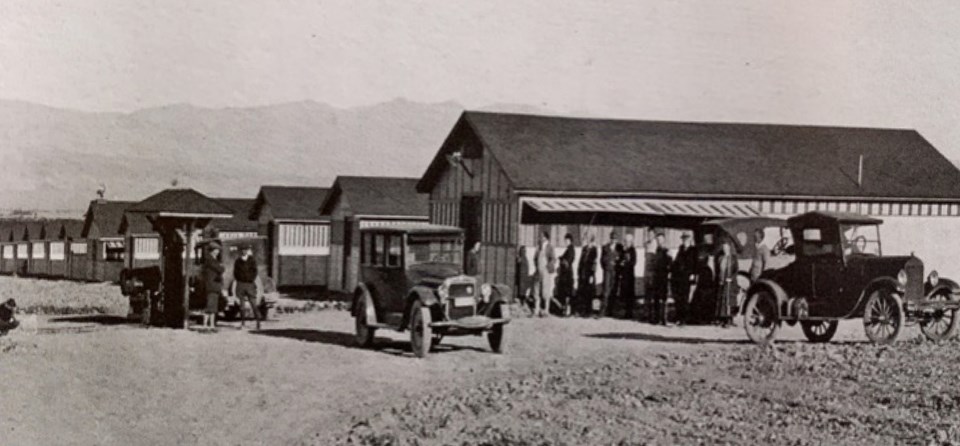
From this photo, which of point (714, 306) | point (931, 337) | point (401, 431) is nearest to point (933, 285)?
point (931, 337)

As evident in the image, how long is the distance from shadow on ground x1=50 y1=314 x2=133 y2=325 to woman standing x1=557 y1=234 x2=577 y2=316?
8173mm

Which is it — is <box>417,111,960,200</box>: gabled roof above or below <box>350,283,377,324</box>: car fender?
above

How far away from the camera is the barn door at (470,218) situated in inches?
970

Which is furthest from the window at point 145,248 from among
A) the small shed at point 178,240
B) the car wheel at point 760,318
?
the car wheel at point 760,318

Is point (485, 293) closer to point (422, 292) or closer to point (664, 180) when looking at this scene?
point (422, 292)

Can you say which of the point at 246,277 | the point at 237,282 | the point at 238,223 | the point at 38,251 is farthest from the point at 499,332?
the point at 38,251

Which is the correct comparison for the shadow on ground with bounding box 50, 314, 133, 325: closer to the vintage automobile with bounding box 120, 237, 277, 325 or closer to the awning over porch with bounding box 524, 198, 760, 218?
the vintage automobile with bounding box 120, 237, 277, 325

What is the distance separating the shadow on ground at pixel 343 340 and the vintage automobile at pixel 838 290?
4.39 m

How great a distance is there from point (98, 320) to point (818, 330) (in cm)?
1300

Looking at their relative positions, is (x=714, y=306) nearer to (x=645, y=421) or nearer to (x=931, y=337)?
(x=931, y=337)

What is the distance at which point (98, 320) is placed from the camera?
63.6ft

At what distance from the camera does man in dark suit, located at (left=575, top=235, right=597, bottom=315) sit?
20.3 metres

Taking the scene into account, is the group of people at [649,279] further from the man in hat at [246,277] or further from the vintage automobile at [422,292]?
the man in hat at [246,277]

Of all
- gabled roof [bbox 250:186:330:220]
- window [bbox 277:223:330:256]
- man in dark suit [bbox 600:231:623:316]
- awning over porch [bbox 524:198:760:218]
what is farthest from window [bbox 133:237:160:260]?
man in dark suit [bbox 600:231:623:316]
